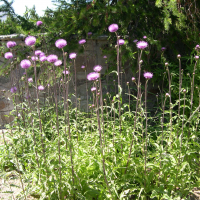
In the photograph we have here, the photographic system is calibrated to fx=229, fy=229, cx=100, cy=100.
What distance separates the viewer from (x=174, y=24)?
3.27 meters

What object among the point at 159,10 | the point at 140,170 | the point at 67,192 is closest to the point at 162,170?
the point at 140,170

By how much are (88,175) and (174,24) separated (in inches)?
96.1

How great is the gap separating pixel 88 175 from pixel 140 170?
47cm

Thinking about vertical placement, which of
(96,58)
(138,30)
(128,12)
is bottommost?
(96,58)

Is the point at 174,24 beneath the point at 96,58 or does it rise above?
above

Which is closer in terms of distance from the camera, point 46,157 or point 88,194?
point 88,194

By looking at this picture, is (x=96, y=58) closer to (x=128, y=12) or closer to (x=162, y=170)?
(x=128, y=12)

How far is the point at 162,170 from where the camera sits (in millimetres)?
1972

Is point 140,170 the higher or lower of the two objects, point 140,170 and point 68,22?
the lower

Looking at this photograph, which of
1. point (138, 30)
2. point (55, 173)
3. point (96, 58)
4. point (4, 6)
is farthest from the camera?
A: point (4, 6)

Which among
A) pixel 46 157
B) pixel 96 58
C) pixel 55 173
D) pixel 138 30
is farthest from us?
pixel 96 58

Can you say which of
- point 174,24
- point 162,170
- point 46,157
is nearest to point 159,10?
point 174,24

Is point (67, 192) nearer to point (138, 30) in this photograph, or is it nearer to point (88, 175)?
point (88, 175)

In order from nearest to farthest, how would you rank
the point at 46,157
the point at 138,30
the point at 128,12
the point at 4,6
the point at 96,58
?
the point at 46,157
the point at 128,12
the point at 138,30
the point at 96,58
the point at 4,6
